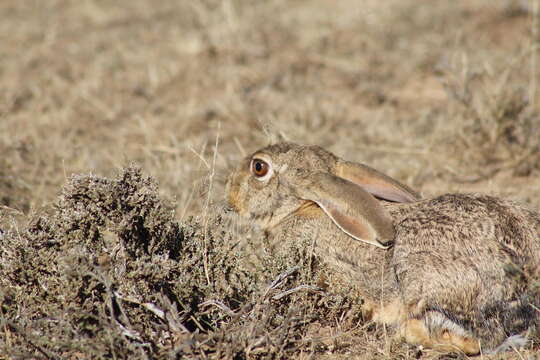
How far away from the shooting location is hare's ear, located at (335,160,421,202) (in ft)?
14.4

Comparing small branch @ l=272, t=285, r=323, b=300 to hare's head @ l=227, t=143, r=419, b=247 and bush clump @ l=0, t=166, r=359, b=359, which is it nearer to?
bush clump @ l=0, t=166, r=359, b=359

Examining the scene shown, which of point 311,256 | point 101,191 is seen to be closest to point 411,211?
point 311,256

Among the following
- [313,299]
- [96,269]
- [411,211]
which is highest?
[96,269]

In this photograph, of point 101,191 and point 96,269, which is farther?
point 101,191

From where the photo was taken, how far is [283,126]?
667cm

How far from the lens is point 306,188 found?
4.39 metres

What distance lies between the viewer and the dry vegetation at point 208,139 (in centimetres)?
362

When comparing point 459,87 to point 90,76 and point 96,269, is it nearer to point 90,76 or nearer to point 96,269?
point 96,269

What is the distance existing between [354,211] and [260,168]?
100cm

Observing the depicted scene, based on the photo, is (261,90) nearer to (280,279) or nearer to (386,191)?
(386,191)

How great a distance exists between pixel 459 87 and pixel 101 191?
3.65 m

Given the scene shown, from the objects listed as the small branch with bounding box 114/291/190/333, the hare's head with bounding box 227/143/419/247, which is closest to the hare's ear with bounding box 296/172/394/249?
the hare's head with bounding box 227/143/419/247

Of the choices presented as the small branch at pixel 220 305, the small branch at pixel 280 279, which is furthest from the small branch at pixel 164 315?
the small branch at pixel 280 279

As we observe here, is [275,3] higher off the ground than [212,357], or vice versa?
[275,3]
